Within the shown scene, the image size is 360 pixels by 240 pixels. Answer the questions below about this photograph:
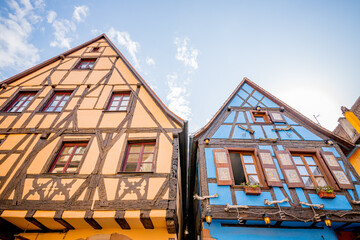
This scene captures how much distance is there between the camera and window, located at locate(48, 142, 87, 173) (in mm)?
5533

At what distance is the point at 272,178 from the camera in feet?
18.5

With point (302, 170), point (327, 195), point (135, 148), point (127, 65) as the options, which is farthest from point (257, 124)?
point (127, 65)

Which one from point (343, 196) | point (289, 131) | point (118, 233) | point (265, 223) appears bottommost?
point (118, 233)

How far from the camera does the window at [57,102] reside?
7430 mm

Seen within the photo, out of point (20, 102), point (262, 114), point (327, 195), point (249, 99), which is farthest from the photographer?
point (249, 99)

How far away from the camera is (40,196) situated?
15.8ft

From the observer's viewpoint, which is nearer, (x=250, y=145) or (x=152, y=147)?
(x=152, y=147)

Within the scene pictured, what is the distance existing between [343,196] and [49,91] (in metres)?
11.6

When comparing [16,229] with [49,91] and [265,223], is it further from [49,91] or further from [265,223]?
[265,223]

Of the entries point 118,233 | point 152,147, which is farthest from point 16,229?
point 152,147

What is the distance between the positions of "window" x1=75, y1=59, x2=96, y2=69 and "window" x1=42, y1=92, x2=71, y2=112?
2.01 metres

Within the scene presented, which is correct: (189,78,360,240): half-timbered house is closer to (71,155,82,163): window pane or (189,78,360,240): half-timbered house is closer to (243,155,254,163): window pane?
(243,155,254,163): window pane

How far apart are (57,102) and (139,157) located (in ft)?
15.9

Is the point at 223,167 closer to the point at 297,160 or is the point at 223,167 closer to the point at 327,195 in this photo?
the point at 297,160
